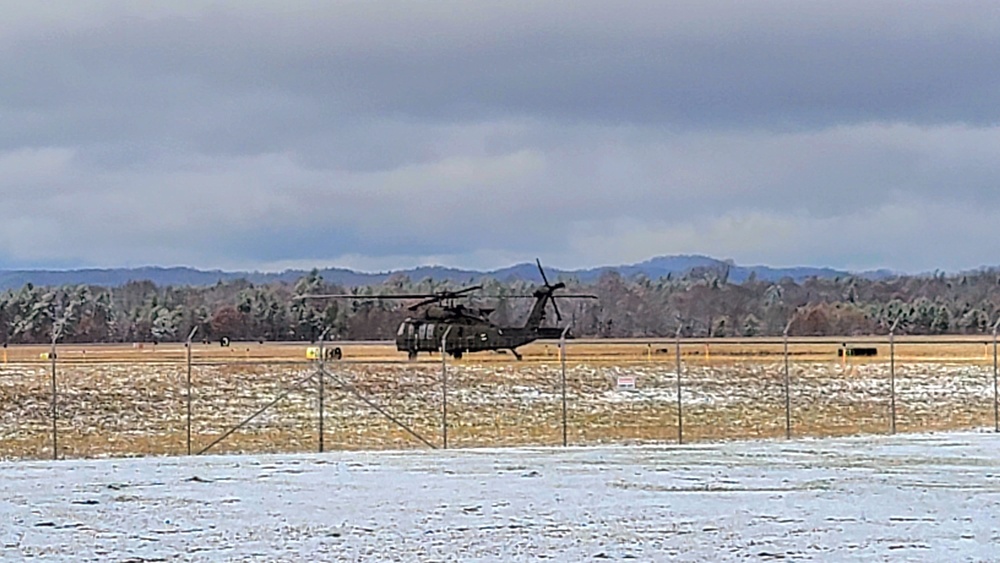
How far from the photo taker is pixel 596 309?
155875 mm

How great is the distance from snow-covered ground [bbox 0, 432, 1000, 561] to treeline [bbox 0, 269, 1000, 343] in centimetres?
8759

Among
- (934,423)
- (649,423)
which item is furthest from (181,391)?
(934,423)

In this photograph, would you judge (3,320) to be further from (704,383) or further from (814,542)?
(814,542)

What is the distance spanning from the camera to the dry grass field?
30641 mm

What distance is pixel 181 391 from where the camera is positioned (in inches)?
1702

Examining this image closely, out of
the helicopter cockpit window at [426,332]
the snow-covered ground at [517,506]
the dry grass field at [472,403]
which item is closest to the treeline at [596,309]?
the helicopter cockpit window at [426,332]

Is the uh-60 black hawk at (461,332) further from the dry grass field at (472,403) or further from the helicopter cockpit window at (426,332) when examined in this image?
the dry grass field at (472,403)

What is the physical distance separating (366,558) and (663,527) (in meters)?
3.38

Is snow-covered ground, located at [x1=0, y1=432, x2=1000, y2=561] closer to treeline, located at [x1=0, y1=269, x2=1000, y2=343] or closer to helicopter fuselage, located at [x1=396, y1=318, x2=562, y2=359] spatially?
helicopter fuselage, located at [x1=396, y1=318, x2=562, y2=359]

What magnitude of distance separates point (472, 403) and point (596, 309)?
118m

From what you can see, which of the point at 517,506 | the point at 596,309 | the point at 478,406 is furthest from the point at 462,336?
the point at 596,309

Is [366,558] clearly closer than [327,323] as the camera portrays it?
Yes

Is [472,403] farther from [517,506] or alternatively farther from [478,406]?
[517,506]

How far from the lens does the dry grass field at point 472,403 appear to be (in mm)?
30641
